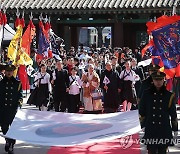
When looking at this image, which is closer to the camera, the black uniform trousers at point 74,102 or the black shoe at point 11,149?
the black shoe at point 11,149

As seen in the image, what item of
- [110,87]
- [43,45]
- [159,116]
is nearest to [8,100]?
[159,116]

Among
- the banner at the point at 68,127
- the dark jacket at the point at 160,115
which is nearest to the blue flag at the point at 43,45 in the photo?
the banner at the point at 68,127

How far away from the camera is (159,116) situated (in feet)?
21.4

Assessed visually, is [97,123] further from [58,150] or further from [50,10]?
[50,10]

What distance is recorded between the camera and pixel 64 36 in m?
25.8

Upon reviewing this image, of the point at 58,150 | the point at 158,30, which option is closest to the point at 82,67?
the point at 158,30

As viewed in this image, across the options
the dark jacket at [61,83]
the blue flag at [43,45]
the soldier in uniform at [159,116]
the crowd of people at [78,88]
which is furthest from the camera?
the blue flag at [43,45]

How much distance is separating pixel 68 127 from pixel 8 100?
1.27 m

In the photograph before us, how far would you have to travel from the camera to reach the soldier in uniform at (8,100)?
8203mm

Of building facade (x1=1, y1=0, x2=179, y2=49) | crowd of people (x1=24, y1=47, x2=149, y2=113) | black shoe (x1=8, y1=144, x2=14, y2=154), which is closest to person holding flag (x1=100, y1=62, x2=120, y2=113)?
crowd of people (x1=24, y1=47, x2=149, y2=113)

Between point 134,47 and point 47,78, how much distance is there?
12709mm

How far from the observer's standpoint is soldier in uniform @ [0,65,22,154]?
26.9 ft

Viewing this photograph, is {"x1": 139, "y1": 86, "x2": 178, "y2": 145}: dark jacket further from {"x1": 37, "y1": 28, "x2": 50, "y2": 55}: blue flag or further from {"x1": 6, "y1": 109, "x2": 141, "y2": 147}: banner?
{"x1": 37, "y1": 28, "x2": 50, "y2": 55}: blue flag

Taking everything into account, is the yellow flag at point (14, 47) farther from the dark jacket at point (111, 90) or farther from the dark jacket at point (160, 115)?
the dark jacket at point (160, 115)
